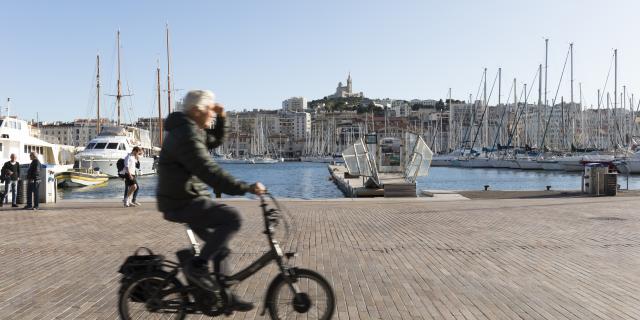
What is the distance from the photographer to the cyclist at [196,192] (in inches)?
176

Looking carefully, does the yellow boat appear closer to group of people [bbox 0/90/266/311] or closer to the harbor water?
the harbor water

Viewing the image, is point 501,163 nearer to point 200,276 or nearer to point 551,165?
point 551,165

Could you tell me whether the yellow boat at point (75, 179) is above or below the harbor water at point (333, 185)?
above

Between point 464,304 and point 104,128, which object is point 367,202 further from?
point 104,128

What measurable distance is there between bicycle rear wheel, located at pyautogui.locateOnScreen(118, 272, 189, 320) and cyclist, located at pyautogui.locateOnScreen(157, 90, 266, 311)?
20 cm

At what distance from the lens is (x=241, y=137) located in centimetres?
18238

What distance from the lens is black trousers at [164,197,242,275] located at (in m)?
4.58

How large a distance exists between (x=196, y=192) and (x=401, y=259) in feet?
13.6

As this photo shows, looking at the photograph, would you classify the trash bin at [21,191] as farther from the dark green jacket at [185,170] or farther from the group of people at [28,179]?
the dark green jacket at [185,170]

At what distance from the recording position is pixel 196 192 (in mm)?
4648

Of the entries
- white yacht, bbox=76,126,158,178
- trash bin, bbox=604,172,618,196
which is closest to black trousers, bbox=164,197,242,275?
trash bin, bbox=604,172,618,196

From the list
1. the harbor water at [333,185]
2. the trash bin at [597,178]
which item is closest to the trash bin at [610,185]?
the trash bin at [597,178]

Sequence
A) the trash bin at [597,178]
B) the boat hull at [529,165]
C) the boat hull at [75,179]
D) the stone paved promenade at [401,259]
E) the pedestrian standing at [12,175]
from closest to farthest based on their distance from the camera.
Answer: the stone paved promenade at [401,259] → the pedestrian standing at [12,175] → the trash bin at [597,178] → the boat hull at [75,179] → the boat hull at [529,165]

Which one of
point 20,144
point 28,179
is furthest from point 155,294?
point 20,144
